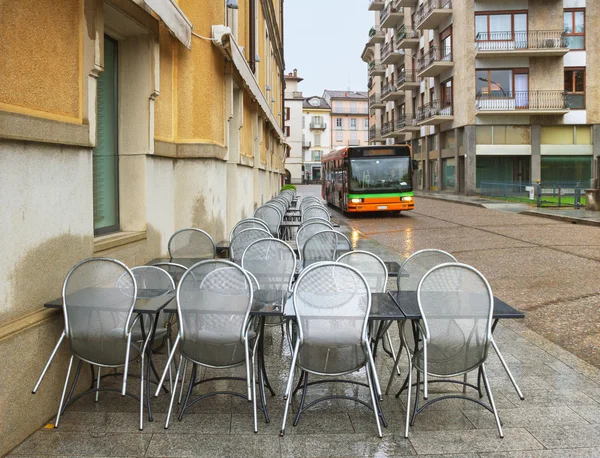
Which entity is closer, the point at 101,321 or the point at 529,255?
the point at 101,321

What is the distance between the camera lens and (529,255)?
42.4 feet

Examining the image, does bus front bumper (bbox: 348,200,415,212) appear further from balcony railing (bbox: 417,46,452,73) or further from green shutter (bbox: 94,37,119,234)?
balcony railing (bbox: 417,46,452,73)

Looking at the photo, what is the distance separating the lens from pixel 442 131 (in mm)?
43656

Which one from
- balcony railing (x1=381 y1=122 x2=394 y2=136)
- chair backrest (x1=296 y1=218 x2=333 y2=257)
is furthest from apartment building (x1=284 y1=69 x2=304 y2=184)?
chair backrest (x1=296 y1=218 x2=333 y2=257)

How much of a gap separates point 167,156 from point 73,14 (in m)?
3.34

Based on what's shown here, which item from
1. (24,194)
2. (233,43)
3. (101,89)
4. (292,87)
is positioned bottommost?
(24,194)

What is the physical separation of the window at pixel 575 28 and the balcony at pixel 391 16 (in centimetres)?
1839

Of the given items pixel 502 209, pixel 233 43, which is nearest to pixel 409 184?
pixel 502 209

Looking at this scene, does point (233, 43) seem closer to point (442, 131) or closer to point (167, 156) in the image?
point (167, 156)

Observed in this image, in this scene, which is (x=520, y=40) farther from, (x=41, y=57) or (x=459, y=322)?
(x=41, y=57)

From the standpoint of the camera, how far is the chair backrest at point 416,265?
5.12 metres

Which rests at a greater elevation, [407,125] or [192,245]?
[407,125]

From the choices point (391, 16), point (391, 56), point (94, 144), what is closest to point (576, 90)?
point (391, 56)

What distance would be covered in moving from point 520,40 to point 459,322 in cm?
3744
